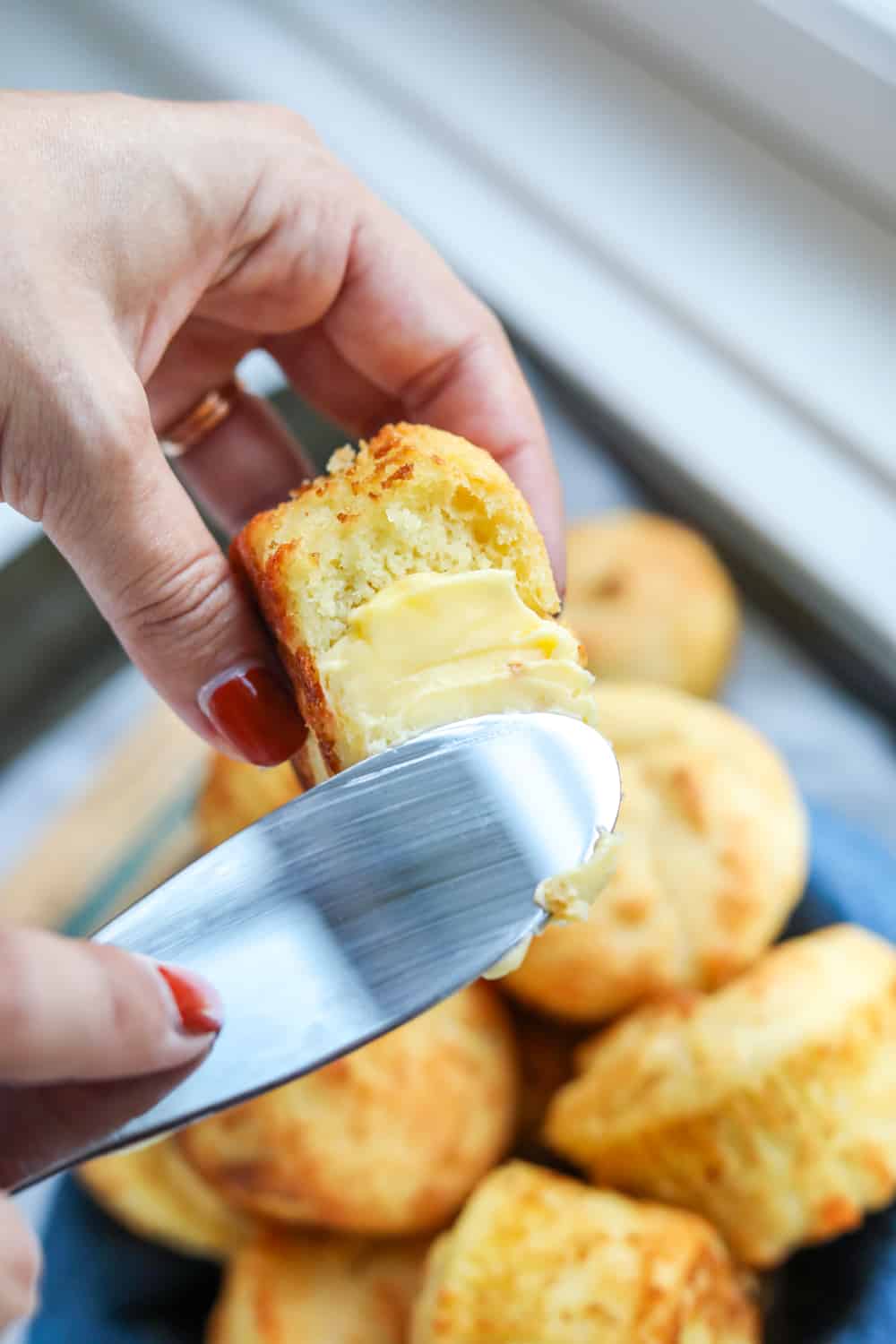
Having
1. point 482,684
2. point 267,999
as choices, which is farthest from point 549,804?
point 267,999

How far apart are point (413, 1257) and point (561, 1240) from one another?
9.4 inches

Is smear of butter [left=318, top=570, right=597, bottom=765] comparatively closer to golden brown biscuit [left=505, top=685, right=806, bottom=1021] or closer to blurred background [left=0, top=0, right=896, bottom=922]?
golden brown biscuit [left=505, top=685, right=806, bottom=1021]

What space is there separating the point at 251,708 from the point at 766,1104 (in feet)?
2.03

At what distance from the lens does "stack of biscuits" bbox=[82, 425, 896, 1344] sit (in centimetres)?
105

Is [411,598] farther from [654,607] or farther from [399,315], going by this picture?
[654,607]

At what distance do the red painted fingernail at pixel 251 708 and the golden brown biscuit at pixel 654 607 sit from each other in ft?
2.31

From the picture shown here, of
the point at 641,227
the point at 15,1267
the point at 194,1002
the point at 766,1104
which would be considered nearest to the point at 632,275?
the point at 641,227

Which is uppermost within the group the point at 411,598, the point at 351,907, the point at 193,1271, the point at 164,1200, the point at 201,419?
the point at 411,598

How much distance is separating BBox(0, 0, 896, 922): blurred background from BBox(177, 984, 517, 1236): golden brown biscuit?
1.57 feet

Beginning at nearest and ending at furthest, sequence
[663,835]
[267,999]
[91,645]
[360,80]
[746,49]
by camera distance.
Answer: [267,999], [746,49], [663,835], [360,80], [91,645]

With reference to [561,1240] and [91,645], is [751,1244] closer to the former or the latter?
[561,1240]

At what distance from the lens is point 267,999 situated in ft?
2.11

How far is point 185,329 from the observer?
1149 millimetres

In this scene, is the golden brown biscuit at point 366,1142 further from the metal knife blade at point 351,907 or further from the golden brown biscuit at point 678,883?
the metal knife blade at point 351,907
